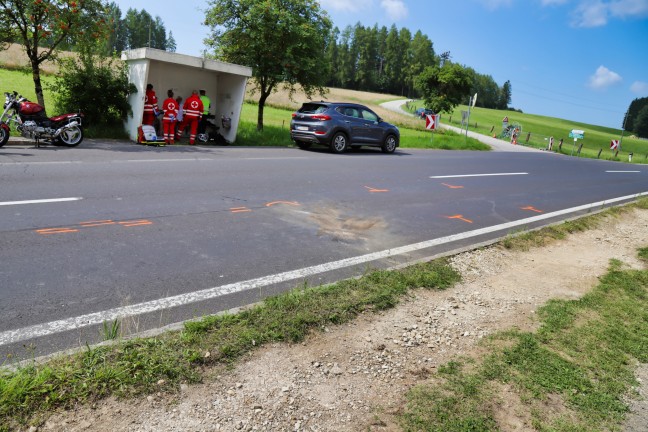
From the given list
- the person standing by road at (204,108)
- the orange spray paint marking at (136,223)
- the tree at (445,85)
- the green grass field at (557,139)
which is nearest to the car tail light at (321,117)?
the person standing by road at (204,108)

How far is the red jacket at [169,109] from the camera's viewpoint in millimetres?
14914

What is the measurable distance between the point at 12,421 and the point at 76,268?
2.35m

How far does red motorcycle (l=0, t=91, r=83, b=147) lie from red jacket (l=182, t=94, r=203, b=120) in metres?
4.09

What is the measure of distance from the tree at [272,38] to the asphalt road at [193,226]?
24.5ft

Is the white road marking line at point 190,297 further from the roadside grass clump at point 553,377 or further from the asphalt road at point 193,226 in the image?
the roadside grass clump at point 553,377

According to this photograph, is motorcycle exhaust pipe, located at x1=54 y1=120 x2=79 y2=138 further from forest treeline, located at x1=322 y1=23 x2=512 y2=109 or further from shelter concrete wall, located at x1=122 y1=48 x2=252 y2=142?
forest treeline, located at x1=322 y1=23 x2=512 y2=109

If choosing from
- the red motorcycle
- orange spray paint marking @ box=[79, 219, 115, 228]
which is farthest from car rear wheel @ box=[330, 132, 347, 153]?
orange spray paint marking @ box=[79, 219, 115, 228]

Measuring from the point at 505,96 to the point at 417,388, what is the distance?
Result: 17359 cm

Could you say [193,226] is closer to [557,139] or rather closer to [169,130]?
[169,130]

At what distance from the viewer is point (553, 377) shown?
10.9 feet

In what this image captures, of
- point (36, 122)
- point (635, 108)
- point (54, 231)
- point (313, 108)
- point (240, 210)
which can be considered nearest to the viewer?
point (54, 231)

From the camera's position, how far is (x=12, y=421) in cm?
238

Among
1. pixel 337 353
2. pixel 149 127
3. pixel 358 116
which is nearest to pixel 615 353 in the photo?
pixel 337 353

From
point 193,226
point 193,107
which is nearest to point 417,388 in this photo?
point 193,226
